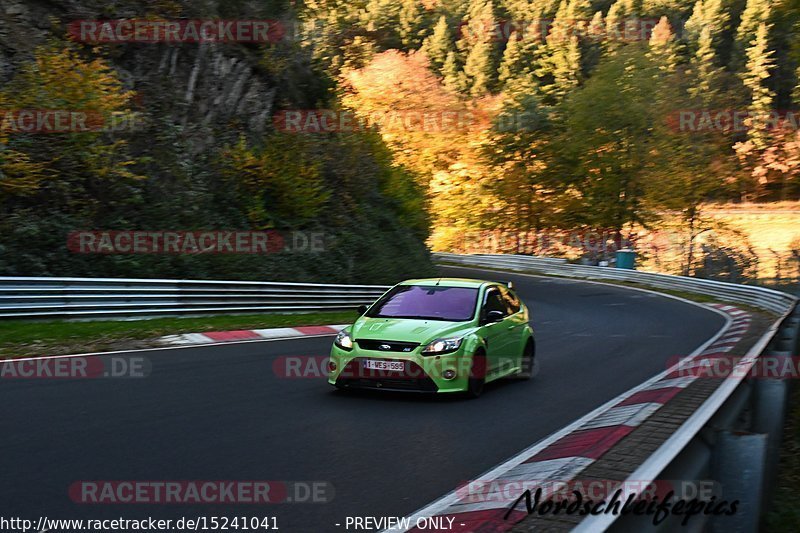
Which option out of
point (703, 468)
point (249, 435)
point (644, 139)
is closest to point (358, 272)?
point (249, 435)

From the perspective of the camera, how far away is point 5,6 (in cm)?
2247

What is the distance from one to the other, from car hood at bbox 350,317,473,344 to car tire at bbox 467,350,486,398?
374 millimetres

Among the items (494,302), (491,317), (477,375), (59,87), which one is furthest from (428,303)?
(59,87)

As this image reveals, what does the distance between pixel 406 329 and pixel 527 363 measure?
123 inches

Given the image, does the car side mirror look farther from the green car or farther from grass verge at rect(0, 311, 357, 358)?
grass verge at rect(0, 311, 357, 358)

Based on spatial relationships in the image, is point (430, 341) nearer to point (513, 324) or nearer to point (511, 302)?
point (513, 324)

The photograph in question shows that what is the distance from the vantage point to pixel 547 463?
24.0 feet

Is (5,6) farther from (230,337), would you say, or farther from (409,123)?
(409,123)

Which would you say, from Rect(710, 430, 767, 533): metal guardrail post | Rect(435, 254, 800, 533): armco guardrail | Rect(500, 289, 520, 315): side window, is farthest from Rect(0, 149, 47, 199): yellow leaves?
Rect(710, 430, 767, 533): metal guardrail post

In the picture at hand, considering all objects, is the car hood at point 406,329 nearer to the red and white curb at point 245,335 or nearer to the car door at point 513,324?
the car door at point 513,324

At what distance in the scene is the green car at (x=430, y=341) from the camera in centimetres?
1055

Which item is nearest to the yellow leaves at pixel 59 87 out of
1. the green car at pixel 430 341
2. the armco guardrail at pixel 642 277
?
the green car at pixel 430 341

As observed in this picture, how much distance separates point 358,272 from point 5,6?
476 inches

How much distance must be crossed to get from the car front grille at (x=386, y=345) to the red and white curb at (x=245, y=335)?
5.84 metres
